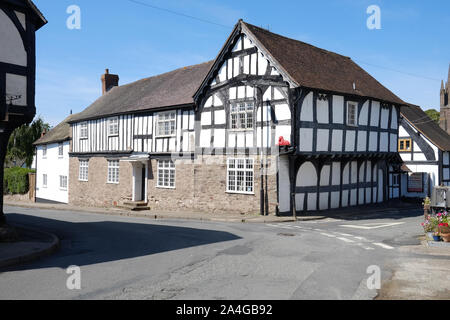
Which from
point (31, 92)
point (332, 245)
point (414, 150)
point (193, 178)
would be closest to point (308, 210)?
point (193, 178)

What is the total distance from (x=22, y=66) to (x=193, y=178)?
37.1 feet

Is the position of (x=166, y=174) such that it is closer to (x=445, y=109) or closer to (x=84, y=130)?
(x=84, y=130)

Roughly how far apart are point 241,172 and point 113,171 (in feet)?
35.9

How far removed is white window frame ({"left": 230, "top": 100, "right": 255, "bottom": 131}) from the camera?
20.2 meters

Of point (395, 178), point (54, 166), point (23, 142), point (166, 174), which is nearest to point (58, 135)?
point (54, 166)

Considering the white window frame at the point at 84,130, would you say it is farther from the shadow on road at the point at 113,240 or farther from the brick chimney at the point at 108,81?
the shadow on road at the point at 113,240

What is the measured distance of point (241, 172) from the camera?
67.1 ft

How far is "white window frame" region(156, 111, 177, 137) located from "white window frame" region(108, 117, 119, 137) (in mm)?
4282

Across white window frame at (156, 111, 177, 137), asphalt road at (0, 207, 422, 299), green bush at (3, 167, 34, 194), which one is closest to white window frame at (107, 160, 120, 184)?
white window frame at (156, 111, 177, 137)

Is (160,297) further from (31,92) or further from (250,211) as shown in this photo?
(250,211)

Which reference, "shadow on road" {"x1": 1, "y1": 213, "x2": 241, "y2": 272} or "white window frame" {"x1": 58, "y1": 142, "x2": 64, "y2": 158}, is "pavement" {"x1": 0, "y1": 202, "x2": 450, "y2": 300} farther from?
"white window frame" {"x1": 58, "y1": 142, "x2": 64, "y2": 158}

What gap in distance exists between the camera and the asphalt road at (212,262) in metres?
7.04

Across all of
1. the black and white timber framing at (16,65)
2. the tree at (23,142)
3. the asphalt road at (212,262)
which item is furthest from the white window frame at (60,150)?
the black and white timber framing at (16,65)

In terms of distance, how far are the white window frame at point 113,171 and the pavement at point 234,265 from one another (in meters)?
11.9
